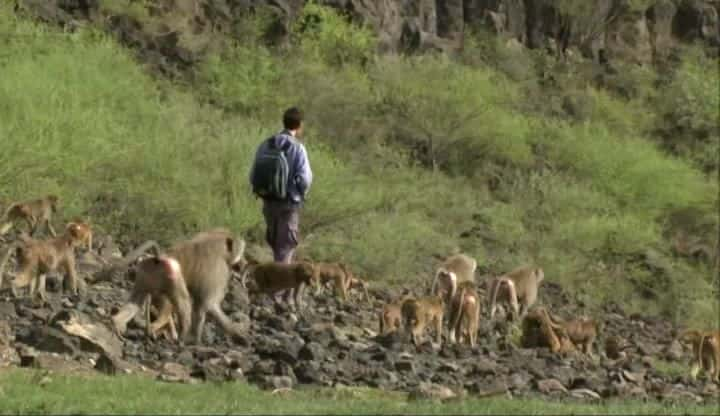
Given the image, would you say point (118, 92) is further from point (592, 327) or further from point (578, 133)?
point (578, 133)

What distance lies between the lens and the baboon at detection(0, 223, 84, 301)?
1709cm

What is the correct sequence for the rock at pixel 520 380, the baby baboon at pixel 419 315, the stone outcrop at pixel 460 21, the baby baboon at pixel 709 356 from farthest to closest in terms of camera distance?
the stone outcrop at pixel 460 21
the baby baboon at pixel 709 356
the baby baboon at pixel 419 315
the rock at pixel 520 380

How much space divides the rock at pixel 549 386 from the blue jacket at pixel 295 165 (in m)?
3.44

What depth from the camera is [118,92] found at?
127 ft

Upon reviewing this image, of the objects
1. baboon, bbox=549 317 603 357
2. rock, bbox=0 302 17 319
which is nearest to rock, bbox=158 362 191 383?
rock, bbox=0 302 17 319

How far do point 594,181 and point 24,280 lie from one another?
42112mm

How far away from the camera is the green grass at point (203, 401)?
9.97 meters

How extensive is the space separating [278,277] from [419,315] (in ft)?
6.98

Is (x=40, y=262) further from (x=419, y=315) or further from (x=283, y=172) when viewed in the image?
(x=419, y=315)

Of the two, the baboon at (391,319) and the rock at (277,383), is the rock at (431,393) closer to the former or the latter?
the rock at (277,383)

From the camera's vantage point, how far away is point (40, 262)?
17.3m

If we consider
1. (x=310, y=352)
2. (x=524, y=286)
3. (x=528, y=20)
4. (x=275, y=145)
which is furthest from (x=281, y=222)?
(x=528, y=20)

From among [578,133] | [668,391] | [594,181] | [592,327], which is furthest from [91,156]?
[578,133]

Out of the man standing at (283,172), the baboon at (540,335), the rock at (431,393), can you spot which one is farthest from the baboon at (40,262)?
the baboon at (540,335)
